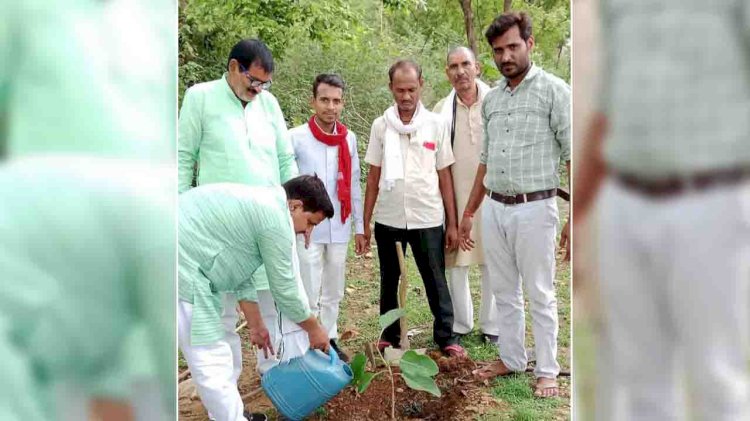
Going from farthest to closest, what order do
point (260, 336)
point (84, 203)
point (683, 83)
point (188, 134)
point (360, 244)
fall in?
point (360, 244)
point (260, 336)
point (188, 134)
point (84, 203)
point (683, 83)

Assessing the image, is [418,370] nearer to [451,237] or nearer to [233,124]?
[451,237]

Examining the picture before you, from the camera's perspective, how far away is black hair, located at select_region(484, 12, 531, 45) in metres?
2.41

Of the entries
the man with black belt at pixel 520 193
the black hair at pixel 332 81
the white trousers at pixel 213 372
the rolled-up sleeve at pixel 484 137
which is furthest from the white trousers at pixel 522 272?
the white trousers at pixel 213 372

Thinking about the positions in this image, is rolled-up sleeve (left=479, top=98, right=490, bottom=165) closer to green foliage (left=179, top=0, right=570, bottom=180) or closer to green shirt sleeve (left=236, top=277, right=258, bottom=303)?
green foliage (left=179, top=0, right=570, bottom=180)

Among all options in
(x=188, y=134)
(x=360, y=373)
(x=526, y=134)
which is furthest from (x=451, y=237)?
(x=188, y=134)

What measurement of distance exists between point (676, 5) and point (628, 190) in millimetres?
465

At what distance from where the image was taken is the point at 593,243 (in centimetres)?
218

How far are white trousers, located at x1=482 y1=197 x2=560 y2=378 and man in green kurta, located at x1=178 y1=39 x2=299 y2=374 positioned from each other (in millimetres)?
728

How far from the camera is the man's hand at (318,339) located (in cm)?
251

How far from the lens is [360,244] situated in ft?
8.55

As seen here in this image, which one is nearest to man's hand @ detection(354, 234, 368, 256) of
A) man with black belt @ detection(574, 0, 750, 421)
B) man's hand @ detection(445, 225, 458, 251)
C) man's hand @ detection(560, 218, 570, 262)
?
man's hand @ detection(445, 225, 458, 251)

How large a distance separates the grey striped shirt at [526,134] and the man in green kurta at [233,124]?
26.5 inches

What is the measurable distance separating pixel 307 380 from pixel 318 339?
0.13 metres

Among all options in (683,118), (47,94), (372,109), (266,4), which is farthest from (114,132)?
(683,118)
